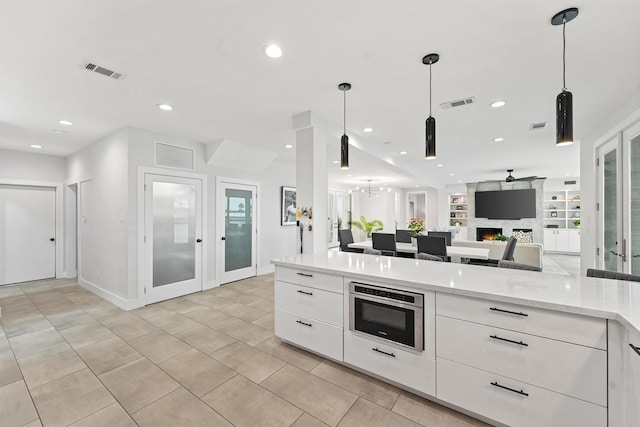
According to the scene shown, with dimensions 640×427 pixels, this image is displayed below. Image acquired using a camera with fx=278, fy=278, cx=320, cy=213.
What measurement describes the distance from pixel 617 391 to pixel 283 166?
6.04 metres

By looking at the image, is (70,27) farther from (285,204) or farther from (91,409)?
(285,204)

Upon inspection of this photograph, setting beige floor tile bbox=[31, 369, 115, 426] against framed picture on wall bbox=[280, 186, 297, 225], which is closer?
beige floor tile bbox=[31, 369, 115, 426]

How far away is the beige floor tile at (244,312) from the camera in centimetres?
362

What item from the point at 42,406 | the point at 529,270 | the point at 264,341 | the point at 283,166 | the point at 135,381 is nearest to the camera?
the point at 42,406

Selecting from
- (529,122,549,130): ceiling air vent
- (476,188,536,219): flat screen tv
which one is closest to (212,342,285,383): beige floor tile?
(529,122,549,130): ceiling air vent

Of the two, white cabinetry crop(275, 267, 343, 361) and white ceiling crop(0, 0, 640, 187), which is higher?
white ceiling crop(0, 0, 640, 187)

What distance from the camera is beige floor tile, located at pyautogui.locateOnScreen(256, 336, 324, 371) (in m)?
2.49

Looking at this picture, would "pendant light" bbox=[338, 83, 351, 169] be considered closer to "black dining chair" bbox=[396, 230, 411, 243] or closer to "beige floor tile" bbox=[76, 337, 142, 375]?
"beige floor tile" bbox=[76, 337, 142, 375]

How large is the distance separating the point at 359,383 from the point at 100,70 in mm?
3410

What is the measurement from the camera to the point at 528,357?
160 cm

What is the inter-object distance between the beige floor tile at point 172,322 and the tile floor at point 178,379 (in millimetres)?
12

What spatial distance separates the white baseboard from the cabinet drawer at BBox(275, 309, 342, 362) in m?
2.47

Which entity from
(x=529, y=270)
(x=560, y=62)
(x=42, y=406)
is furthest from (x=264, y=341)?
(x=560, y=62)

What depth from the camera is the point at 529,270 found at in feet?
7.99
